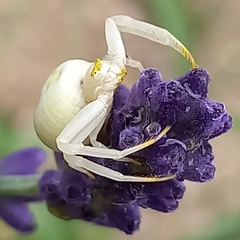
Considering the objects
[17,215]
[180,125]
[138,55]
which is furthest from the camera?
[138,55]

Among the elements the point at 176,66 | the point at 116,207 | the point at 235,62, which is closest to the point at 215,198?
the point at 235,62

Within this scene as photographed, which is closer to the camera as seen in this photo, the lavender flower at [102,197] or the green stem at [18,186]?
the lavender flower at [102,197]

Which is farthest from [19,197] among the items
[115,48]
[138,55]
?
[138,55]

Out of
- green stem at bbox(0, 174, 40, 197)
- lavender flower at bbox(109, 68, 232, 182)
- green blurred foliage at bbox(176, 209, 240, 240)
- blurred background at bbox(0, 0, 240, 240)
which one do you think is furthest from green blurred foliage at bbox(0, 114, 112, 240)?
lavender flower at bbox(109, 68, 232, 182)

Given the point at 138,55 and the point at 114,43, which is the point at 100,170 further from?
the point at 138,55

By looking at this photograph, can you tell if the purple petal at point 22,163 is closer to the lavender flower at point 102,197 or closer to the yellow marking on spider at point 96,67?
the lavender flower at point 102,197

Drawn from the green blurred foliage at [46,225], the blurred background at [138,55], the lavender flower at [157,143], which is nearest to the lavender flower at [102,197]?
the lavender flower at [157,143]

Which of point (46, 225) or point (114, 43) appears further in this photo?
point (46, 225)
